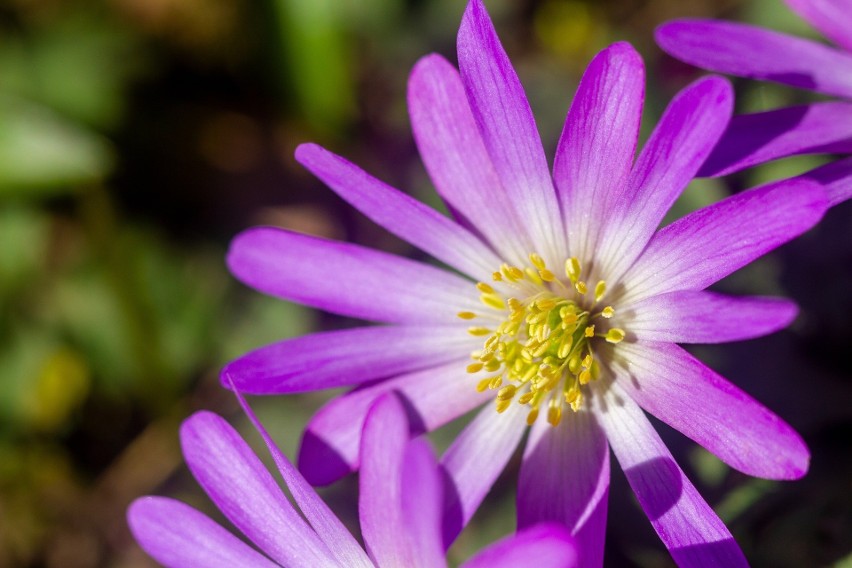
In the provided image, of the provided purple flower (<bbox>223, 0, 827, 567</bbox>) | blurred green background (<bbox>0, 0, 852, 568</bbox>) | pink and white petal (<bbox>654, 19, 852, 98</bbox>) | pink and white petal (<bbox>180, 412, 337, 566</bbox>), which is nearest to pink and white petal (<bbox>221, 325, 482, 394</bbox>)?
purple flower (<bbox>223, 0, 827, 567</bbox>)

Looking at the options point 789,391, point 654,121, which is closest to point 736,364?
point 789,391

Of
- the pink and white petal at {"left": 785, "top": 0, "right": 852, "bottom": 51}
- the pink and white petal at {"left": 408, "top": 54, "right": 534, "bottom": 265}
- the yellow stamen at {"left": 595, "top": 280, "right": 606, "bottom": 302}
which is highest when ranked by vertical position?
the pink and white petal at {"left": 408, "top": 54, "right": 534, "bottom": 265}

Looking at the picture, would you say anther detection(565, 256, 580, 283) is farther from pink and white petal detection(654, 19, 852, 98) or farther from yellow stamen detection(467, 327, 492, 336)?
pink and white petal detection(654, 19, 852, 98)

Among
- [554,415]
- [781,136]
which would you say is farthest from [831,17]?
[554,415]

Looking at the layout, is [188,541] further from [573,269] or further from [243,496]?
[573,269]

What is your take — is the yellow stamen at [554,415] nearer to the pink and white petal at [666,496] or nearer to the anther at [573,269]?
the pink and white petal at [666,496]

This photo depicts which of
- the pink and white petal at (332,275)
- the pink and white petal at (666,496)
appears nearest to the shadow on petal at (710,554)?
the pink and white petal at (666,496)
